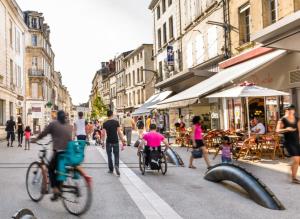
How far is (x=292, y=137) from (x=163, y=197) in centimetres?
306

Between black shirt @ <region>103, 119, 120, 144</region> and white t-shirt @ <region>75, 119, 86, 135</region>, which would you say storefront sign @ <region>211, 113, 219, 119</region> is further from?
black shirt @ <region>103, 119, 120, 144</region>

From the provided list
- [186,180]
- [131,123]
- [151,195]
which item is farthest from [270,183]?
[131,123]

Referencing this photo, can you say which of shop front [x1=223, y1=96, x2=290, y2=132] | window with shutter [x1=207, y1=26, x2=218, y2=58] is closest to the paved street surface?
shop front [x1=223, y1=96, x2=290, y2=132]

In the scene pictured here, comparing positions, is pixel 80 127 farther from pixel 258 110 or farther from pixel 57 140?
pixel 258 110

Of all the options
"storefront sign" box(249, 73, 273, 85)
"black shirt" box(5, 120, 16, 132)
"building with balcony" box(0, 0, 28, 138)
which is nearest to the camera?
"storefront sign" box(249, 73, 273, 85)

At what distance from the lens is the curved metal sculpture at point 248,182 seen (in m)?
5.77

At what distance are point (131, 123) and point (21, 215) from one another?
16258mm

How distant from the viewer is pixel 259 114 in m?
15.9

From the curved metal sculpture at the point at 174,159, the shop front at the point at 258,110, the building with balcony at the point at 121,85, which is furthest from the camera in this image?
the building with balcony at the point at 121,85

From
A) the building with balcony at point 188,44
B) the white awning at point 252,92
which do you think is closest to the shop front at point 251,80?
the building with balcony at point 188,44

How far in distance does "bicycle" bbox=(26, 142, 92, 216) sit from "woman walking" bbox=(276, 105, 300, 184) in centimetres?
436

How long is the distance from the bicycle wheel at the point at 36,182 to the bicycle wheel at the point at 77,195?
24.7 inches

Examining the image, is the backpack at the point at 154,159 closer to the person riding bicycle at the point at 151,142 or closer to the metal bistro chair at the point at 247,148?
the person riding bicycle at the point at 151,142

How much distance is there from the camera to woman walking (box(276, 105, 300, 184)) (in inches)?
299
